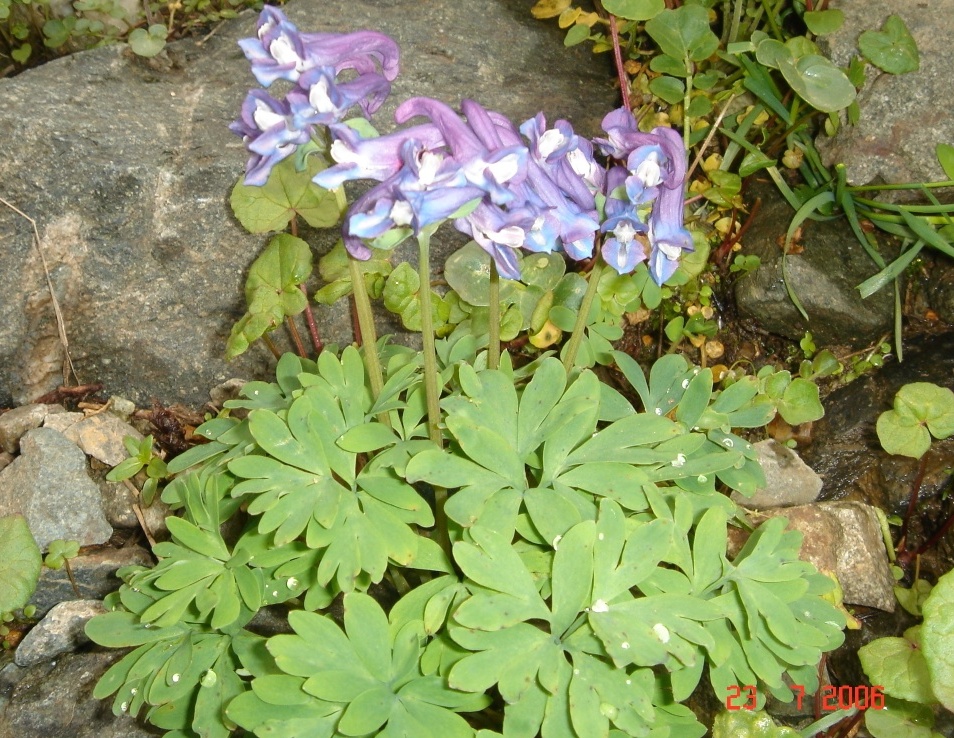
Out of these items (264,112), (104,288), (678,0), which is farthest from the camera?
(678,0)

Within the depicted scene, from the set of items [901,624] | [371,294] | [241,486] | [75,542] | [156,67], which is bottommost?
[901,624]

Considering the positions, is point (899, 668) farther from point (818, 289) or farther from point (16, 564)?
point (16, 564)

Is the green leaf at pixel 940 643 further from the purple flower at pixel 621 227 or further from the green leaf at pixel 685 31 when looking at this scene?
the green leaf at pixel 685 31

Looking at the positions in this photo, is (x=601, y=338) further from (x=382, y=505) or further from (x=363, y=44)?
(x=363, y=44)

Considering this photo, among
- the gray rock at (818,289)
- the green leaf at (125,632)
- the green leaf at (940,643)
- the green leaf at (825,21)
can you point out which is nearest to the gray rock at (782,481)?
the gray rock at (818,289)

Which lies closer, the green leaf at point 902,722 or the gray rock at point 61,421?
the green leaf at point 902,722

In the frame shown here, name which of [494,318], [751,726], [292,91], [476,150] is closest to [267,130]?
[292,91]

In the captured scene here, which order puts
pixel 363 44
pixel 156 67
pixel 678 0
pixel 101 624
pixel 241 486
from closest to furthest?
pixel 363 44 → pixel 241 486 → pixel 101 624 → pixel 156 67 → pixel 678 0

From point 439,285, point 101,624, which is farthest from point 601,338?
point 101,624
